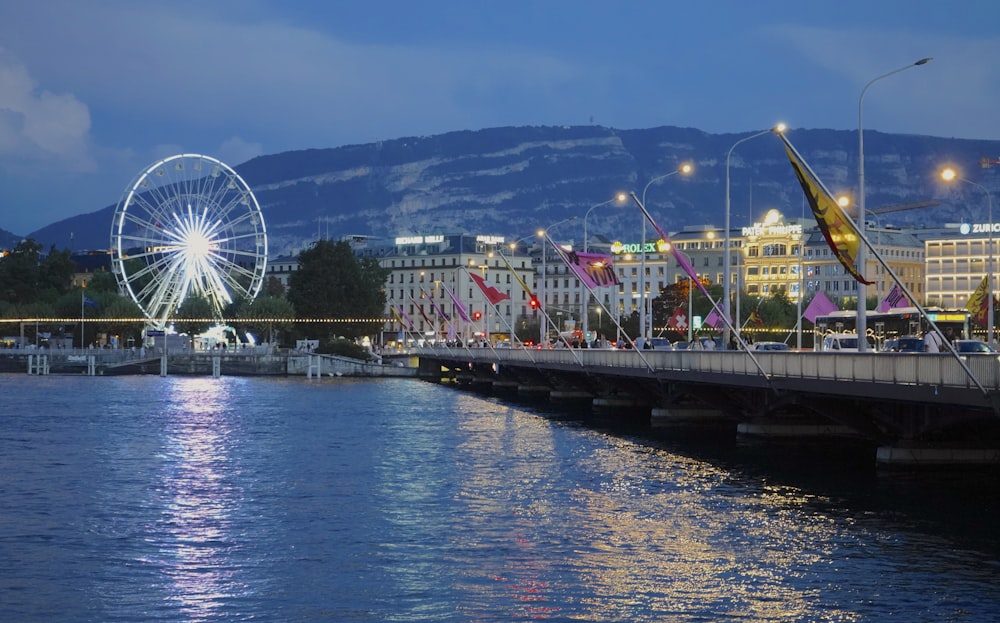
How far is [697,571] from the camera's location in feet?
105

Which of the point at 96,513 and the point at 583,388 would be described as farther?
the point at 583,388

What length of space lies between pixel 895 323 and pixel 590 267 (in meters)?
18.0

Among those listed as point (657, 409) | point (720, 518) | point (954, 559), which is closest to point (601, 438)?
point (657, 409)

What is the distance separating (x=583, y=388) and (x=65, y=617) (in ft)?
269

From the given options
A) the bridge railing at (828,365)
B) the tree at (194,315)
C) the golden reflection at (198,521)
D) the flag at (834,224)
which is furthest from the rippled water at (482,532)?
the tree at (194,315)

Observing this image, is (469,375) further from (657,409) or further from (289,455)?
(289,455)

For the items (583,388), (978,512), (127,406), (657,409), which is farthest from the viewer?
(583,388)

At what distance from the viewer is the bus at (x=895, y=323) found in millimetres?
86125

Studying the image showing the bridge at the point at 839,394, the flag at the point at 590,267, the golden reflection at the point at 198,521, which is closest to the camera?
the golden reflection at the point at 198,521

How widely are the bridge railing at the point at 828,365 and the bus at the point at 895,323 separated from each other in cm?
1452

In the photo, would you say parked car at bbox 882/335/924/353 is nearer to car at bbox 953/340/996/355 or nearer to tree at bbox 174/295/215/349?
car at bbox 953/340/996/355

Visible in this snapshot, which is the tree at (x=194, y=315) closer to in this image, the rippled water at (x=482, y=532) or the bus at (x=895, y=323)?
the bus at (x=895, y=323)

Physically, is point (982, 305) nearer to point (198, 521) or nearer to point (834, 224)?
point (834, 224)

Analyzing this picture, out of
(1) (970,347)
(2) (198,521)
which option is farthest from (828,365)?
(2) (198,521)
